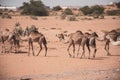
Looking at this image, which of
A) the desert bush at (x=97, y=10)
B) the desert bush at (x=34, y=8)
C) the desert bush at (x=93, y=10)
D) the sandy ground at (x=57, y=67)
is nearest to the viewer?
the sandy ground at (x=57, y=67)

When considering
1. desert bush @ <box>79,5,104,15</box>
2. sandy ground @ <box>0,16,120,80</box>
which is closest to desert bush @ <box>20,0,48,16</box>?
desert bush @ <box>79,5,104,15</box>

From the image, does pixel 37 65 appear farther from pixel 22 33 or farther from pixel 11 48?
pixel 22 33

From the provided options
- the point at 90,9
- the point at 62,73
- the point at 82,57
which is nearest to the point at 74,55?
the point at 82,57

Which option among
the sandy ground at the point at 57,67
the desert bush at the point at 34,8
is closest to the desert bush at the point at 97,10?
the desert bush at the point at 34,8

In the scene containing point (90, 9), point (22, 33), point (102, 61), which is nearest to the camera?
point (102, 61)

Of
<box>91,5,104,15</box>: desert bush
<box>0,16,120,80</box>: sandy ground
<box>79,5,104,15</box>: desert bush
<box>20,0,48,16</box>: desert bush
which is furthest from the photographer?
<box>79,5,104,15</box>: desert bush

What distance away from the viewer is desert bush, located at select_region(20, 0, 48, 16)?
3812 cm

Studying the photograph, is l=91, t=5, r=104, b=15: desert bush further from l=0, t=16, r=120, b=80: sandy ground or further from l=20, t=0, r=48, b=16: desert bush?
l=0, t=16, r=120, b=80: sandy ground

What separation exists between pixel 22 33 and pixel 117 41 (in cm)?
707

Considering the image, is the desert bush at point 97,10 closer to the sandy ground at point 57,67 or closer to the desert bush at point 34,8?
the desert bush at point 34,8

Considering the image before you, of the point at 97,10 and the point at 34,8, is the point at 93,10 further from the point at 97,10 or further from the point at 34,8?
the point at 34,8

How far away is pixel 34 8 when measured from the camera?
37844 mm

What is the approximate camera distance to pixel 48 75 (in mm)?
8430

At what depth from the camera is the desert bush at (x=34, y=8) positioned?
38.1 metres
